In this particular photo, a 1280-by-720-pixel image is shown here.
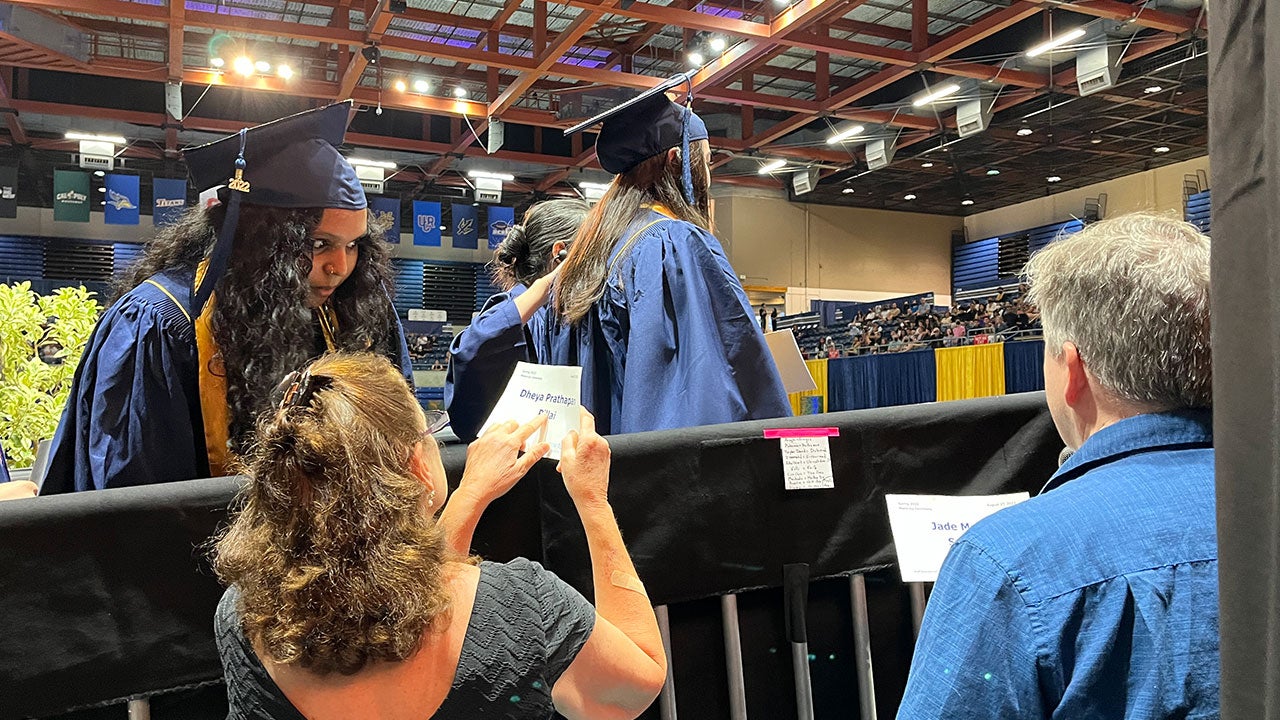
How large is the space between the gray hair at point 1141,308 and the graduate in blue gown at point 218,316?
1312mm

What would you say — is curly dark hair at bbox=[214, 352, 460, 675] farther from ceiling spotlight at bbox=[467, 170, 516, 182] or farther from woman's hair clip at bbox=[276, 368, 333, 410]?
ceiling spotlight at bbox=[467, 170, 516, 182]

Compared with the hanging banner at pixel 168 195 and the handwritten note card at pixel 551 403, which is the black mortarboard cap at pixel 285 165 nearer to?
the handwritten note card at pixel 551 403

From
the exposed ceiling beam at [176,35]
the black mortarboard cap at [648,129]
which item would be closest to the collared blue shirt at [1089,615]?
the black mortarboard cap at [648,129]

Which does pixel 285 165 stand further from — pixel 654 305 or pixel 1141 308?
pixel 1141 308

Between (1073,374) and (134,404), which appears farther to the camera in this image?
(134,404)

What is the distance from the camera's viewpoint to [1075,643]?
2.87 ft

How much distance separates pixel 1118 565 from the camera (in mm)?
875

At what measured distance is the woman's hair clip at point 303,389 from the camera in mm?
1129

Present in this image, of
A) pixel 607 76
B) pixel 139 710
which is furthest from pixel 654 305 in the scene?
pixel 607 76

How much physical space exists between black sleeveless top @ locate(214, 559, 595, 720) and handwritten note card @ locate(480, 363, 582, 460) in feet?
0.80

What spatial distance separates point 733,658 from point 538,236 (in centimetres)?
146

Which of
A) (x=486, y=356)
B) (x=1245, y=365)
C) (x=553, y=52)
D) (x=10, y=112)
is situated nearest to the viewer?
(x=1245, y=365)

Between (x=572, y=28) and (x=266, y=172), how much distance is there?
26.8ft

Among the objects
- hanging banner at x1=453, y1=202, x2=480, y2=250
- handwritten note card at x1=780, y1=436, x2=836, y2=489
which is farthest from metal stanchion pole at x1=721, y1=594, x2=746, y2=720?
hanging banner at x1=453, y1=202, x2=480, y2=250
